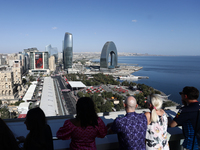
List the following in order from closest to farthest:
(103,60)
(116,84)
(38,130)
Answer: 1. (38,130)
2. (116,84)
3. (103,60)

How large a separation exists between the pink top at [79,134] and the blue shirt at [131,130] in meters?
0.08

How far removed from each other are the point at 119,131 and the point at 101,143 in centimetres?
11

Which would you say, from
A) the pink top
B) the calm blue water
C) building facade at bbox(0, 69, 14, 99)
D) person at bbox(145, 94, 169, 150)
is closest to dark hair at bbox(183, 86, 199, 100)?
person at bbox(145, 94, 169, 150)

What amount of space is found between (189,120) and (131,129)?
0.92 feet

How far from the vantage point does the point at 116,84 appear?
1239cm

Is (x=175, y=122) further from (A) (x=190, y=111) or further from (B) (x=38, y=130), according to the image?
(B) (x=38, y=130)

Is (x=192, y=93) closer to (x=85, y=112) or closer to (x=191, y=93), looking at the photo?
(x=191, y=93)

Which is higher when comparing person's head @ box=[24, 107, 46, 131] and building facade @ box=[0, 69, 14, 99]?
person's head @ box=[24, 107, 46, 131]

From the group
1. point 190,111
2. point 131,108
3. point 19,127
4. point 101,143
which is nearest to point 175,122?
point 190,111

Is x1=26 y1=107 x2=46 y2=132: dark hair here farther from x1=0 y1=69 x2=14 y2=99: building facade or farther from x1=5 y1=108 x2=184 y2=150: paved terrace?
x1=0 y1=69 x2=14 y2=99: building facade

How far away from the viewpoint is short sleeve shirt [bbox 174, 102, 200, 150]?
709 mm

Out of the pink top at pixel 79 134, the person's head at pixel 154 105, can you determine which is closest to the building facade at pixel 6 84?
the pink top at pixel 79 134

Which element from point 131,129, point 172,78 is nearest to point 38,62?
point 172,78

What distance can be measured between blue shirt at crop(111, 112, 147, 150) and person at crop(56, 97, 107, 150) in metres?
0.09
